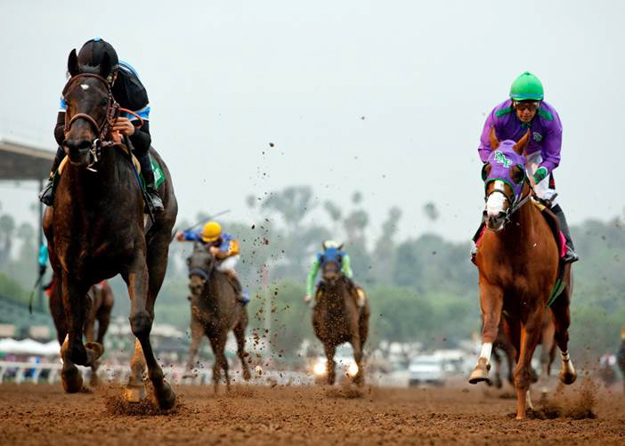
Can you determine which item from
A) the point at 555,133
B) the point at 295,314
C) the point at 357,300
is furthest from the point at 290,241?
the point at 555,133

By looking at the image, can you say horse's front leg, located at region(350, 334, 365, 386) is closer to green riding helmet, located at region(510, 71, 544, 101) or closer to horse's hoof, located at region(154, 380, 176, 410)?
green riding helmet, located at region(510, 71, 544, 101)

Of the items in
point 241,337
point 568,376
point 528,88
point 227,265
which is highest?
point 528,88

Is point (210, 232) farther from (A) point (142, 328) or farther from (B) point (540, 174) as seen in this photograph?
(A) point (142, 328)

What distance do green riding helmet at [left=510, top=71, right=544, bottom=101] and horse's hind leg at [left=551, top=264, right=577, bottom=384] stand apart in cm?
209

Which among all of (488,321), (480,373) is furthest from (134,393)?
(488,321)

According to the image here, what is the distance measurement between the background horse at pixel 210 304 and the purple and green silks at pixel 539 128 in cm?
721

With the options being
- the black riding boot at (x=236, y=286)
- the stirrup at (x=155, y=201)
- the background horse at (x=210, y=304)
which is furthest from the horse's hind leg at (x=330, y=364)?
the stirrup at (x=155, y=201)

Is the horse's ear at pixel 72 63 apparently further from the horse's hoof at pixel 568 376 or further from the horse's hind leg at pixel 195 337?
the horse's hind leg at pixel 195 337

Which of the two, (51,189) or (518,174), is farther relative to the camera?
(518,174)

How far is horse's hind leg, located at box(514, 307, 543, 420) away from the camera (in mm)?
10414

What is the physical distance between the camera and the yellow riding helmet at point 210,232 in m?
18.8

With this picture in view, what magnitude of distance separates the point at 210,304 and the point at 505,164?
8650 millimetres

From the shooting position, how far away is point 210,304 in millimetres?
17797

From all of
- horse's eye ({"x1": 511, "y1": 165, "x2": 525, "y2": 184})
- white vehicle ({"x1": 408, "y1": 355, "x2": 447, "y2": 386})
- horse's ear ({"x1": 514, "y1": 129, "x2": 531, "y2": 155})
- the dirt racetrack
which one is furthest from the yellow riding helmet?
white vehicle ({"x1": 408, "y1": 355, "x2": 447, "y2": 386})
